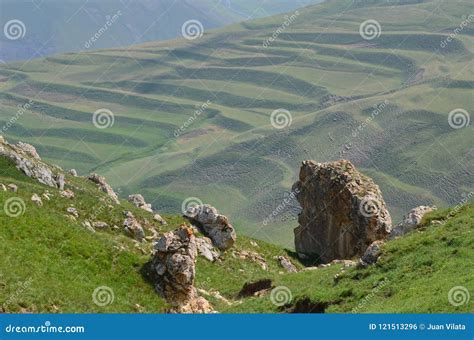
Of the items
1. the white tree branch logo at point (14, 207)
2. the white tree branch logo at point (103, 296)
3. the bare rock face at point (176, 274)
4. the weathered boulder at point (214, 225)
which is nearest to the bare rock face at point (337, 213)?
the weathered boulder at point (214, 225)

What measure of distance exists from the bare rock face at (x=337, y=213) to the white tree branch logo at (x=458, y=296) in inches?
1701

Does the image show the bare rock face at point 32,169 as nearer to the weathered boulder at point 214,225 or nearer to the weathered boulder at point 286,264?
the weathered boulder at point 214,225

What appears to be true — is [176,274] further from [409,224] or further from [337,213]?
[337,213]

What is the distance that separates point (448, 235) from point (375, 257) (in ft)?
17.9

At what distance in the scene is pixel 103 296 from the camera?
143ft

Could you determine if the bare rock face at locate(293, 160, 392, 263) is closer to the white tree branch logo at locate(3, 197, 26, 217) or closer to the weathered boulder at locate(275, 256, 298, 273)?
the weathered boulder at locate(275, 256, 298, 273)

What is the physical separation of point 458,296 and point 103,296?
72.8 feet

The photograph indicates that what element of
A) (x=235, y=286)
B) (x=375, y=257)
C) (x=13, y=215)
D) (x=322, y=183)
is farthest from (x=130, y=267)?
(x=322, y=183)

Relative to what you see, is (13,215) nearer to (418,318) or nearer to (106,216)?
(106,216)

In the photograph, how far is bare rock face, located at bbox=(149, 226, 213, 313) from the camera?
49406 millimetres

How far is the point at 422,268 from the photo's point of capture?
4344cm

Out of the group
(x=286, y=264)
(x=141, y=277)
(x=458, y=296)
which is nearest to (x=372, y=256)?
(x=458, y=296)

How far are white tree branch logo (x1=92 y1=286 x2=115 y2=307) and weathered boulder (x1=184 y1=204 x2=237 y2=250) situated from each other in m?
26.2

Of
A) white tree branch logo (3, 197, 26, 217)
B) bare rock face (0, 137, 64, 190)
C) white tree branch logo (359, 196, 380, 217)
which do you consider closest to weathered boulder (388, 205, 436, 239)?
white tree branch logo (359, 196, 380, 217)
